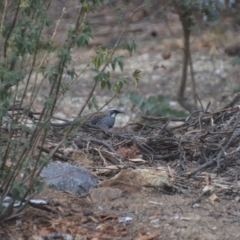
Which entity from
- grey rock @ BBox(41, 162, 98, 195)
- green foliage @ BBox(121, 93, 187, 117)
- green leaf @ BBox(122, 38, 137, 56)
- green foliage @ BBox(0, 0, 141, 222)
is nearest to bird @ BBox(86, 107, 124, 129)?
grey rock @ BBox(41, 162, 98, 195)

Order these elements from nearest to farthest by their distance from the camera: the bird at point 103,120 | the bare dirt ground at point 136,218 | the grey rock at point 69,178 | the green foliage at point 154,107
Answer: the bare dirt ground at point 136,218
the grey rock at point 69,178
the bird at point 103,120
the green foliage at point 154,107

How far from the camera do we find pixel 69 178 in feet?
18.8

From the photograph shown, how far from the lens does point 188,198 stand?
5594mm

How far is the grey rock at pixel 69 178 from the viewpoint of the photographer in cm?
570

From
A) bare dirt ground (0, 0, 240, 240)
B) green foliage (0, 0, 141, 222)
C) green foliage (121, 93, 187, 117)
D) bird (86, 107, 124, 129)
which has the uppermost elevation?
green foliage (0, 0, 141, 222)

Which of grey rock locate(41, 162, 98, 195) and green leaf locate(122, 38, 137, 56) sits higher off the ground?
green leaf locate(122, 38, 137, 56)

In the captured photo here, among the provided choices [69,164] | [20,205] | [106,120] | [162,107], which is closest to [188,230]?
[20,205]

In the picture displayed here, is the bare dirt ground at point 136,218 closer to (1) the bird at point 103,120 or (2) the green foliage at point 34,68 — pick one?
(2) the green foliage at point 34,68

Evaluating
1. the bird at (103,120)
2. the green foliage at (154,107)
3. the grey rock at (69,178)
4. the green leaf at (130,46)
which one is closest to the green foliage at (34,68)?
the green leaf at (130,46)

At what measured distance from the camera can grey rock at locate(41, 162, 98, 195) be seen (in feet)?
18.7

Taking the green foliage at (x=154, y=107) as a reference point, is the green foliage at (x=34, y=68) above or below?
above

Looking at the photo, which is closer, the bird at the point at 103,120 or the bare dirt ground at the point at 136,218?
the bare dirt ground at the point at 136,218

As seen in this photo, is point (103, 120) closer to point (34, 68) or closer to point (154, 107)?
point (154, 107)

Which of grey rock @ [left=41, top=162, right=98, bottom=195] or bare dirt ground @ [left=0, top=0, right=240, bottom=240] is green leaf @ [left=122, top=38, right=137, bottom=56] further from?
grey rock @ [left=41, top=162, right=98, bottom=195]
